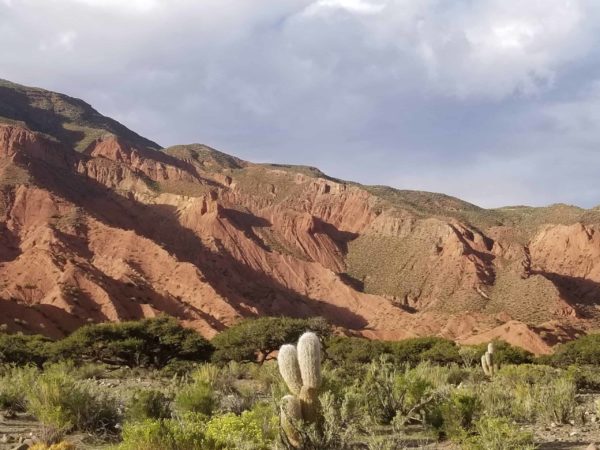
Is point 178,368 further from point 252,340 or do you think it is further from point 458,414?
point 458,414

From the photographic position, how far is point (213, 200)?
308 ft

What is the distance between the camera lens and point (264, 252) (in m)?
90.3

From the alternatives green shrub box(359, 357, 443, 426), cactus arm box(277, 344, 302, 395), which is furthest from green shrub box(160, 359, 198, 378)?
cactus arm box(277, 344, 302, 395)

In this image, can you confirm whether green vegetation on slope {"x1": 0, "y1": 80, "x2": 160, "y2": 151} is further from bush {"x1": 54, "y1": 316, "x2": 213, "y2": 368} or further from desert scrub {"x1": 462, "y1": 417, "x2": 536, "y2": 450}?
desert scrub {"x1": 462, "y1": 417, "x2": 536, "y2": 450}

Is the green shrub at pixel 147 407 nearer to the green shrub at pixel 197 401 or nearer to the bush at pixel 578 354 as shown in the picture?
the green shrub at pixel 197 401

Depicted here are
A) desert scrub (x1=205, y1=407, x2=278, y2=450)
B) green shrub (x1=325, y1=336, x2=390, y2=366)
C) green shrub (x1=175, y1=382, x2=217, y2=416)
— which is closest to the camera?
desert scrub (x1=205, y1=407, x2=278, y2=450)

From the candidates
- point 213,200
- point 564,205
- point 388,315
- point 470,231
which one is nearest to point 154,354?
point 388,315

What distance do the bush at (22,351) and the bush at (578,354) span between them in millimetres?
30289

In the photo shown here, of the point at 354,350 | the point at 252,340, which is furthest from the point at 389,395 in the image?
the point at 252,340

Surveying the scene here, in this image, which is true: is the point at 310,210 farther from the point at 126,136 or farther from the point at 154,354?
the point at 154,354

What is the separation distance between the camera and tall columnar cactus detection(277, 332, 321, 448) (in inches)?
406

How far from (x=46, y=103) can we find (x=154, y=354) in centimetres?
12114

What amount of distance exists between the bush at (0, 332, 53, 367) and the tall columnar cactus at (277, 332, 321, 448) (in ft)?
87.5

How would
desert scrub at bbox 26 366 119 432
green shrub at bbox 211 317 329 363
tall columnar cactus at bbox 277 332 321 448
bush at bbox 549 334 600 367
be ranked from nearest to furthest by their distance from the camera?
1. tall columnar cactus at bbox 277 332 321 448
2. desert scrub at bbox 26 366 119 432
3. bush at bbox 549 334 600 367
4. green shrub at bbox 211 317 329 363
